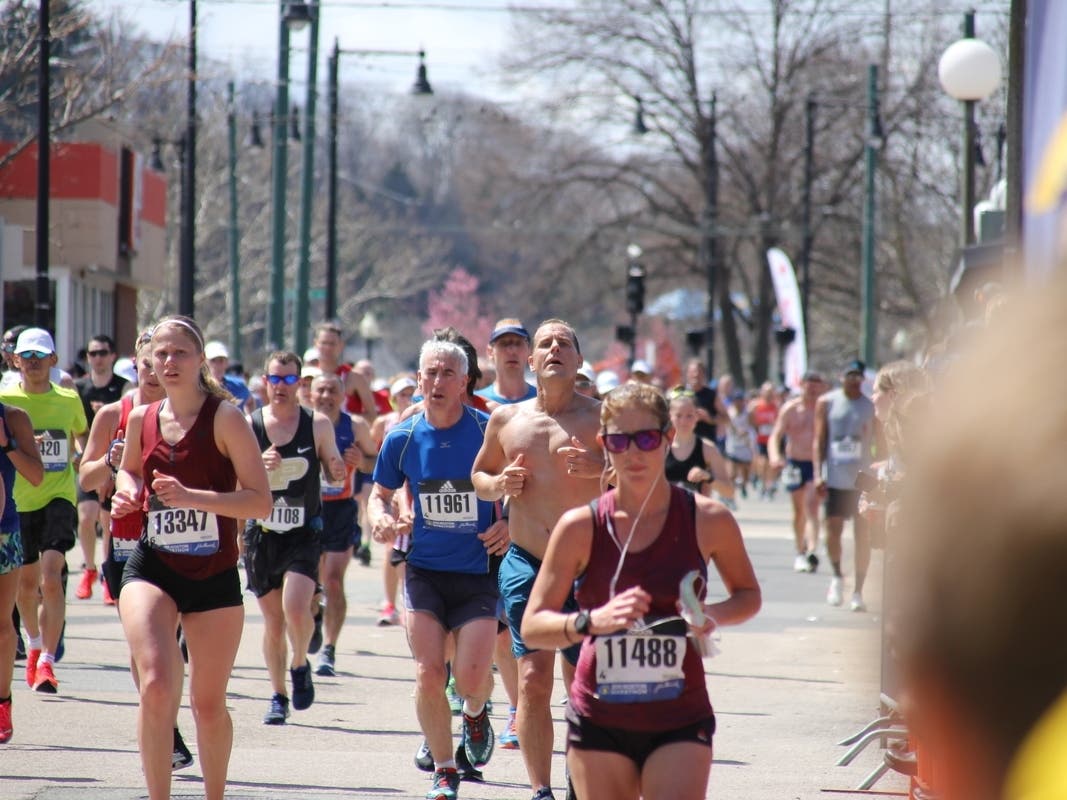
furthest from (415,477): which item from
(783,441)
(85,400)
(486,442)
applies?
(783,441)

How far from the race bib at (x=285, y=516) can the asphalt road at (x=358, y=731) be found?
1.05 m

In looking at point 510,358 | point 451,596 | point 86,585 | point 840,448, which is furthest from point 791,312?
point 451,596

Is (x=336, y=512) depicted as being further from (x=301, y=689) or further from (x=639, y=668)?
(x=639, y=668)

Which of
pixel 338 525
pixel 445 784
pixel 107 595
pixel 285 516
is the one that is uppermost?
pixel 285 516

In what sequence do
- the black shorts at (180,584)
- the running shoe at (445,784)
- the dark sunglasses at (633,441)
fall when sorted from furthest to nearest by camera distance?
the running shoe at (445,784) < the black shorts at (180,584) < the dark sunglasses at (633,441)

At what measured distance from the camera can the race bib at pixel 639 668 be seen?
4605mm

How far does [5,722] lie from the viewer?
8.47 m

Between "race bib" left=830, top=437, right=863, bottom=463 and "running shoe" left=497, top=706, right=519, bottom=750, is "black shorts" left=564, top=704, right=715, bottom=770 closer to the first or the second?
"running shoe" left=497, top=706, right=519, bottom=750

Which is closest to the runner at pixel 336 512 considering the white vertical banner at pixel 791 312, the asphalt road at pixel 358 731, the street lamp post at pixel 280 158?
the asphalt road at pixel 358 731

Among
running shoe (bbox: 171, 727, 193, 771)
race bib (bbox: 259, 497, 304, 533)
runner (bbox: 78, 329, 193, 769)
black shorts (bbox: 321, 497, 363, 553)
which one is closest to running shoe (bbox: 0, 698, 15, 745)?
runner (bbox: 78, 329, 193, 769)

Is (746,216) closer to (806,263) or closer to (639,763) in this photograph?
(806,263)

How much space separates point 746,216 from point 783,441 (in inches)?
1353

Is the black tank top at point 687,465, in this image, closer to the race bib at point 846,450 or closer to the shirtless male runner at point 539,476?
the race bib at point 846,450

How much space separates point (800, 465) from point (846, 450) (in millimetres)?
2418
